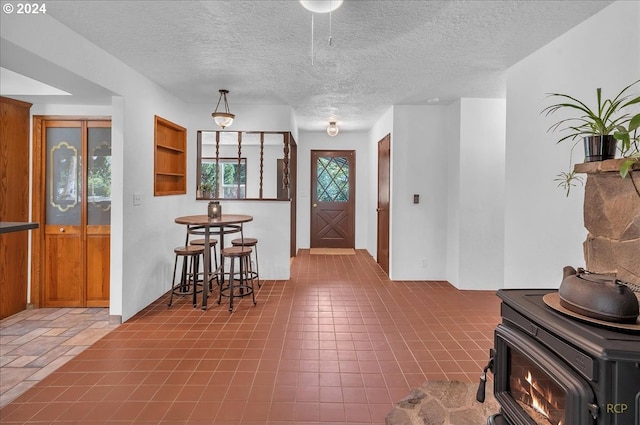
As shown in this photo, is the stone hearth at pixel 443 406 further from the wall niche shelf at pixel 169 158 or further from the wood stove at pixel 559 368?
the wall niche shelf at pixel 169 158

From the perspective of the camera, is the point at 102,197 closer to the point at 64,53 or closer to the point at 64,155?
the point at 64,155

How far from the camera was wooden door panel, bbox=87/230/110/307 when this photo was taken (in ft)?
12.3

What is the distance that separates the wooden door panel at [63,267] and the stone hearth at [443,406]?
3.61 m

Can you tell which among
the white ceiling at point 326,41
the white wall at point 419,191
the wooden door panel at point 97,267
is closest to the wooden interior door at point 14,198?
the wooden door panel at point 97,267

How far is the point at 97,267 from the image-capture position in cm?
377

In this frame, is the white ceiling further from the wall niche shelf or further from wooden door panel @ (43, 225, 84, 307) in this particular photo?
wooden door panel @ (43, 225, 84, 307)

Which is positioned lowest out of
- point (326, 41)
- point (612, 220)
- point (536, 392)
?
point (536, 392)

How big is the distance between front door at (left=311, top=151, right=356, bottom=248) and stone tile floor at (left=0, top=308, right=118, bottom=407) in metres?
4.61

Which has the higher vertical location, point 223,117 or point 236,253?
point 223,117

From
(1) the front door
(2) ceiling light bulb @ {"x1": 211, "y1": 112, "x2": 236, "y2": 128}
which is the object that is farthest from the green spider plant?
(1) the front door

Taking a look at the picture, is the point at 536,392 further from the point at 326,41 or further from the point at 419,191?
the point at 419,191

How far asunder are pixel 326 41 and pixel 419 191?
2762 millimetres

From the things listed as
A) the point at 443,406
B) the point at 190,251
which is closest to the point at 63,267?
the point at 190,251

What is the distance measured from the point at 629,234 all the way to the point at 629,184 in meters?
0.22
